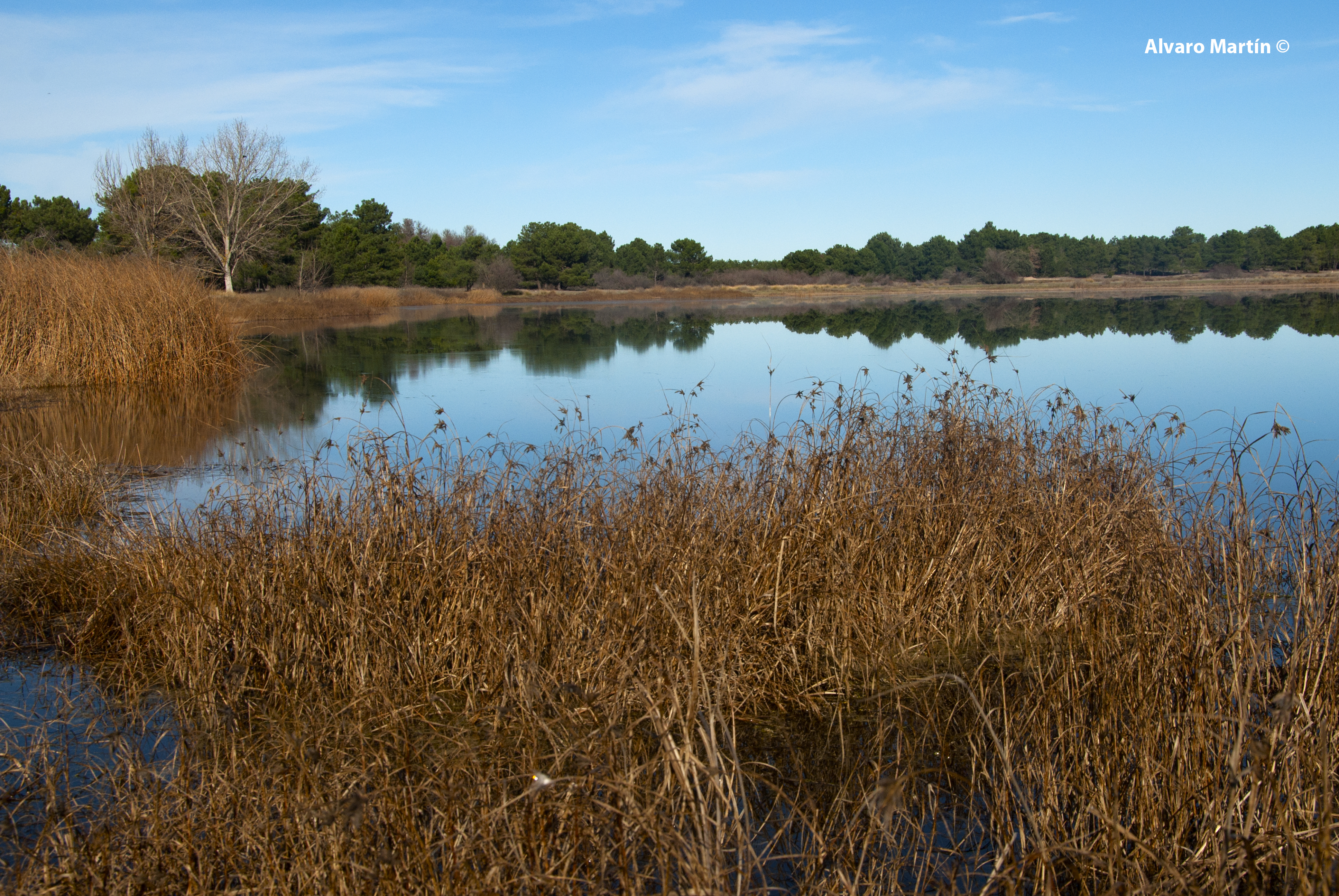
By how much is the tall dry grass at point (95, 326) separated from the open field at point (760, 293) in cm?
1702

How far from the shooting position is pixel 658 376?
41.2ft

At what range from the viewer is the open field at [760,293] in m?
29.6

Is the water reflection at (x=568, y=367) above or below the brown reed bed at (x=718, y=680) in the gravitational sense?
above

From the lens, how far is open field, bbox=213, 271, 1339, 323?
29.6m

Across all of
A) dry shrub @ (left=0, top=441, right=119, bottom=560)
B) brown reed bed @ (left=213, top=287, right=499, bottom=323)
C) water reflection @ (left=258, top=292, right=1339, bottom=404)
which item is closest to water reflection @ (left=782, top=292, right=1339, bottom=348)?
water reflection @ (left=258, top=292, right=1339, bottom=404)

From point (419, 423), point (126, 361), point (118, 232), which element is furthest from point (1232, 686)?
point (118, 232)

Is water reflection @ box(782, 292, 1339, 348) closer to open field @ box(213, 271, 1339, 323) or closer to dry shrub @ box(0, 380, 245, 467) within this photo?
open field @ box(213, 271, 1339, 323)

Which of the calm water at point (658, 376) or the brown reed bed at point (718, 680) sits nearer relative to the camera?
the brown reed bed at point (718, 680)

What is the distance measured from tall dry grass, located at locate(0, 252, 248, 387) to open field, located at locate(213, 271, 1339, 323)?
55.8 feet

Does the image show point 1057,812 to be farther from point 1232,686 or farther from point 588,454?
point 588,454

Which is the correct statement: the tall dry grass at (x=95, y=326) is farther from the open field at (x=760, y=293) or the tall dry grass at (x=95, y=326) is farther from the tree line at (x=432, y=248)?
the open field at (x=760, y=293)

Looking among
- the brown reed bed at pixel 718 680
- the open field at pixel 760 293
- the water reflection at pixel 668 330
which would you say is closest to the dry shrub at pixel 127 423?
the water reflection at pixel 668 330

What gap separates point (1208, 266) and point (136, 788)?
227 ft

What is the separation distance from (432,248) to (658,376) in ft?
121
